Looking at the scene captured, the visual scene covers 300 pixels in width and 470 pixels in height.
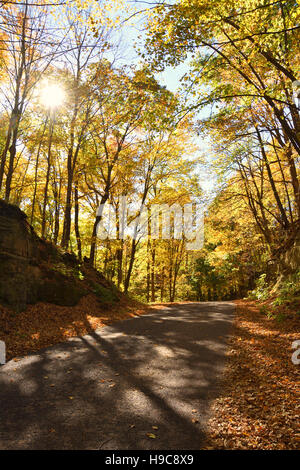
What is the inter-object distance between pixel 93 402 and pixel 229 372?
2686mm

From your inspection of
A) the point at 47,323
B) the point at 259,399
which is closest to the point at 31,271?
the point at 47,323

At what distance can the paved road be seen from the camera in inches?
120

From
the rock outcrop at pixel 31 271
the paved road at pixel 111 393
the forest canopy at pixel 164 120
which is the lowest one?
the paved road at pixel 111 393

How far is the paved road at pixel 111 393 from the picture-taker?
3.04m

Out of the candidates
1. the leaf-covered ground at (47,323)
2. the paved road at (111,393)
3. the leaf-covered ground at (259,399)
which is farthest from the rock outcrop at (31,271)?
the leaf-covered ground at (259,399)

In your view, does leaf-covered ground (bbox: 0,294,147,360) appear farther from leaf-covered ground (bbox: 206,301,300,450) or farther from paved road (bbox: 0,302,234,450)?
leaf-covered ground (bbox: 206,301,300,450)

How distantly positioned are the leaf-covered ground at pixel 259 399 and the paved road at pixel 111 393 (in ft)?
0.84

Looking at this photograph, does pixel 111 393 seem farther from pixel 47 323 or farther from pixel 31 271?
pixel 31 271

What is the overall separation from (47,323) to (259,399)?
660 cm

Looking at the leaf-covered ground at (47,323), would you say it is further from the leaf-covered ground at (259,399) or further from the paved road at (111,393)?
the leaf-covered ground at (259,399)

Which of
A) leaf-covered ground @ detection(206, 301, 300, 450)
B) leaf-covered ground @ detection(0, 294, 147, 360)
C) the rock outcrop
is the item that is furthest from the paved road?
the rock outcrop
